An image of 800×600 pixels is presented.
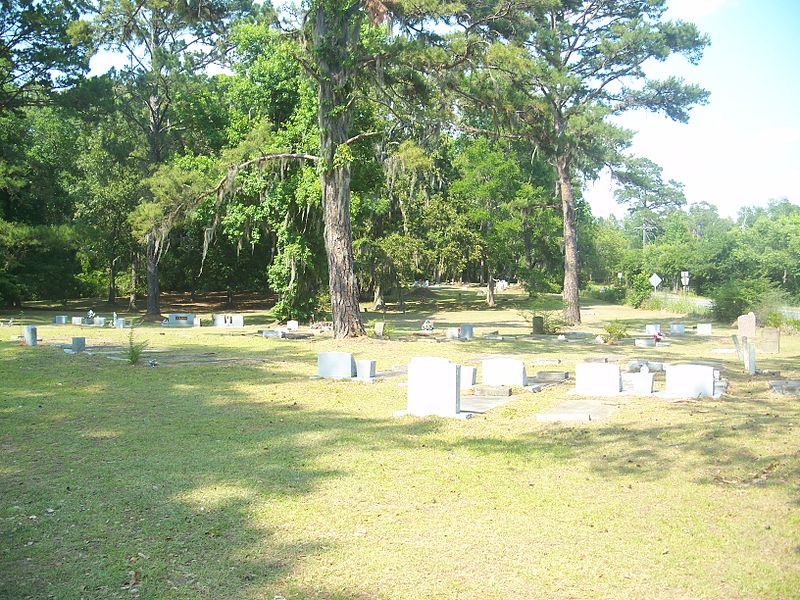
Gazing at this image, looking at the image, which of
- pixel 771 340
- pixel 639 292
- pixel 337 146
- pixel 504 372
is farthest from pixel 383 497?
pixel 639 292

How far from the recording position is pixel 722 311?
102 ft

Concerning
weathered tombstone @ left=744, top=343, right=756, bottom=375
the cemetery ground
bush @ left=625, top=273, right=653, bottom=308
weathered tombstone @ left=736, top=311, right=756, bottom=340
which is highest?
bush @ left=625, top=273, right=653, bottom=308

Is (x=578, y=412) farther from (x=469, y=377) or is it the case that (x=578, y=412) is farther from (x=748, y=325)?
(x=748, y=325)

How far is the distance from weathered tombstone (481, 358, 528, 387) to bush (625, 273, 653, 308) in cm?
3545

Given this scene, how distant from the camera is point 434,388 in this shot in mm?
9250

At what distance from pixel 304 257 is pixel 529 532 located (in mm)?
21589

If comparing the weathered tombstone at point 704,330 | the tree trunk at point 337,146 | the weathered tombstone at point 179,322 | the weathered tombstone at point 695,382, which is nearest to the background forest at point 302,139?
the tree trunk at point 337,146

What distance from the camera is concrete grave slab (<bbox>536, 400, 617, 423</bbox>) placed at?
29.3ft

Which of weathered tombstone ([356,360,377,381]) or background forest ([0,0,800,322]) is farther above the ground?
background forest ([0,0,800,322])

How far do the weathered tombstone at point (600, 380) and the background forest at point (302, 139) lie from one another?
916 centimetres

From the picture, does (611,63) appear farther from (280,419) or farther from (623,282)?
(623,282)

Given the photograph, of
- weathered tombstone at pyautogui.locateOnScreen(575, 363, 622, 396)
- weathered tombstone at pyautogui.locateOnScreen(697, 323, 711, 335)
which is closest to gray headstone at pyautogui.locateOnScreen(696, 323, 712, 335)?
weathered tombstone at pyautogui.locateOnScreen(697, 323, 711, 335)

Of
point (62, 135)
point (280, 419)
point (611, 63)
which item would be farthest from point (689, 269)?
point (280, 419)

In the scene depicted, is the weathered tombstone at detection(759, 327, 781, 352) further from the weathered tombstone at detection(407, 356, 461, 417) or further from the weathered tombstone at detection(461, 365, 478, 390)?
the weathered tombstone at detection(407, 356, 461, 417)
